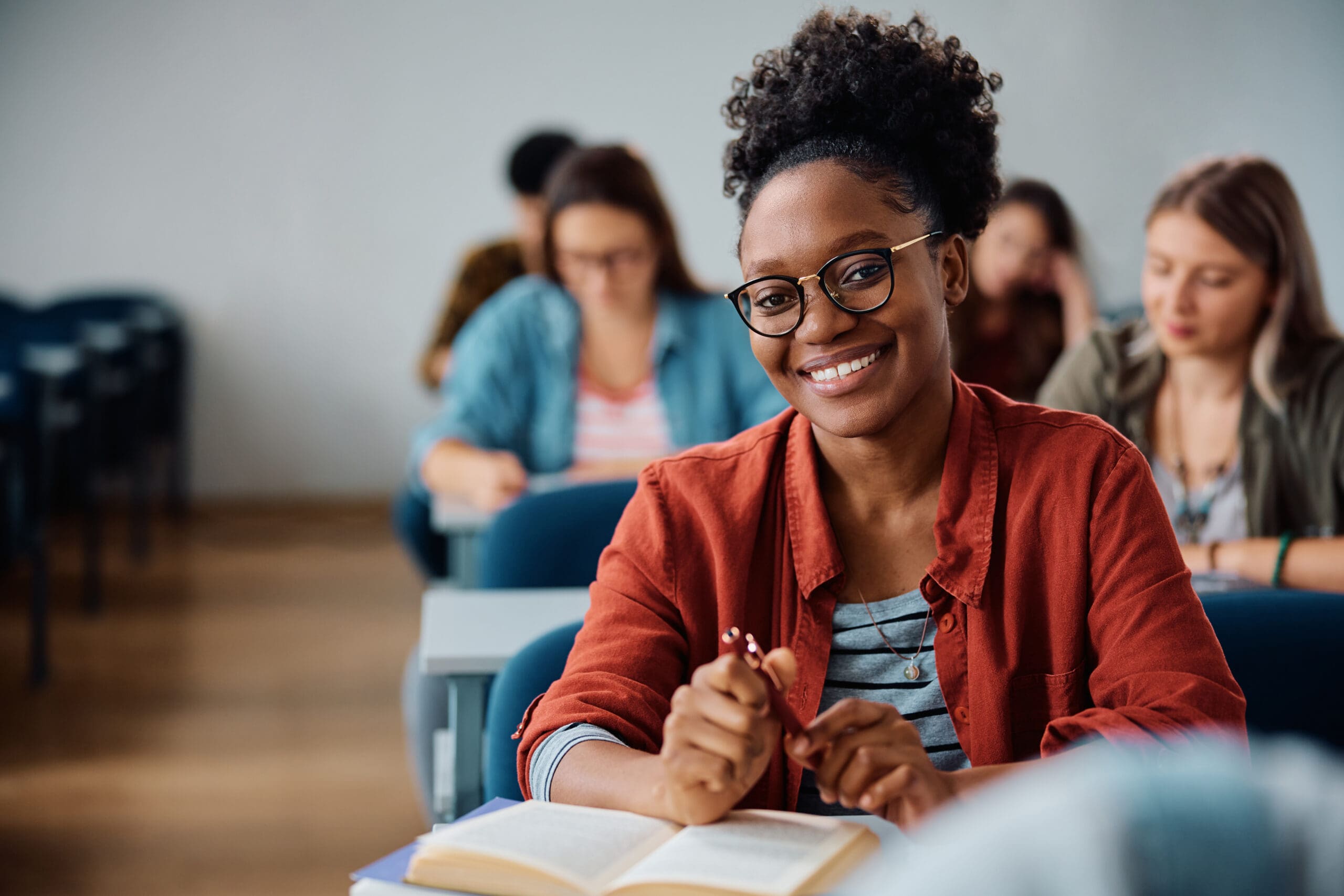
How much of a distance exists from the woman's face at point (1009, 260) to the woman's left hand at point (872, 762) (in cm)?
216

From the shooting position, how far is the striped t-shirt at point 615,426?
2902 millimetres

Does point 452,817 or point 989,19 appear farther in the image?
point 989,19

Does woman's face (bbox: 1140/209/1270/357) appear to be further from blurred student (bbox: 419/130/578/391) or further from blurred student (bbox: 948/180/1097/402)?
blurred student (bbox: 419/130/578/391)

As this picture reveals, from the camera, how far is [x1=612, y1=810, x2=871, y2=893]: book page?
2.65 ft

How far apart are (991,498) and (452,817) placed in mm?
895

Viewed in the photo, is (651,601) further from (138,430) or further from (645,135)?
(645,135)

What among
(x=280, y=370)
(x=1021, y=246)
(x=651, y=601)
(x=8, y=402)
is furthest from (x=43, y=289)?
(x=651, y=601)

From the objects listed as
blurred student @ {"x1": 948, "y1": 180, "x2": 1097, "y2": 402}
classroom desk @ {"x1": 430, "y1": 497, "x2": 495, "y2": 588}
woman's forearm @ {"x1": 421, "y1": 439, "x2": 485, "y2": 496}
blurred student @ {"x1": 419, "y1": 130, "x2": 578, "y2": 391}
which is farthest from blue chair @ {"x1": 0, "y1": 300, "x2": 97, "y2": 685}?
blurred student @ {"x1": 948, "y1": 180, "x2": 1097, "y2": 402}

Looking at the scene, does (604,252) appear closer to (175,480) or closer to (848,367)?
(848,367)

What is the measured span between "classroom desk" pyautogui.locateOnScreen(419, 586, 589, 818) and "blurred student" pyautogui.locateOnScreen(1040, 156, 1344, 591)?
98cm

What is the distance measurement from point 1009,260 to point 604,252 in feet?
3.55

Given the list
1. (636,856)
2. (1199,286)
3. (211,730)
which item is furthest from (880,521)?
(211,730)

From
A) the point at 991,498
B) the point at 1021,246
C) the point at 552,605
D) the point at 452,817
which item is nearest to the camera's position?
the point at 991,498

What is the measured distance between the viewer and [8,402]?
371 cm
